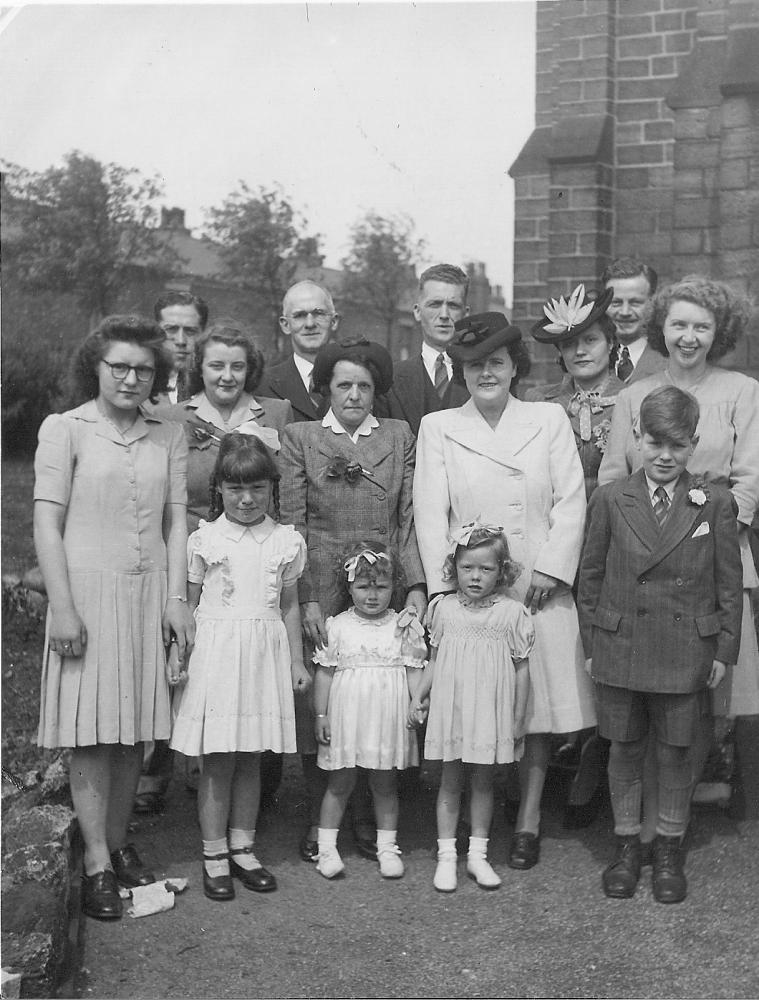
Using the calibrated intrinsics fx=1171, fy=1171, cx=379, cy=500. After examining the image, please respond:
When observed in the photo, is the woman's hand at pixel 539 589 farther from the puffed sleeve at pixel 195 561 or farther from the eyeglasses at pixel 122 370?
the eyeglasses at pixel 122 370

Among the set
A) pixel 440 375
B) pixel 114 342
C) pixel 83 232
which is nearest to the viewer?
pixel 114 342

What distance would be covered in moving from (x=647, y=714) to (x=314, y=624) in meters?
1.33

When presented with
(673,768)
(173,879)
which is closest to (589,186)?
(673,768)

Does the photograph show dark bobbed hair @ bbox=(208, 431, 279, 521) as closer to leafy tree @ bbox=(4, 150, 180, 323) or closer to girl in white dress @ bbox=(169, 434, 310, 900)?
girl in white dress @ bbox=(169, 434, 310, 900)

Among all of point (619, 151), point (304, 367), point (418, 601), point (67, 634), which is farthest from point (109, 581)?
point (619, 151)

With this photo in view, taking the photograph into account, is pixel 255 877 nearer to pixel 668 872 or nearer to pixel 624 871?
pixel 624 871

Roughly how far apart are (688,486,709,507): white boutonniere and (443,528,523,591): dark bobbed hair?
708mm

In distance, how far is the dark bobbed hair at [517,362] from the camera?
4703 mm

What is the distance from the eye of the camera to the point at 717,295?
464 centimetres

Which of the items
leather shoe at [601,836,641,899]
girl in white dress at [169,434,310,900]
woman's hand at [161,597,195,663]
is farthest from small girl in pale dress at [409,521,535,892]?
woman's hand at [161,597,195,663]

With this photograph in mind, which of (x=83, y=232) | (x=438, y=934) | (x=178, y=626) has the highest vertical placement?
(x=83, y=232)

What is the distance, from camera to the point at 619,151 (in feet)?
34.2

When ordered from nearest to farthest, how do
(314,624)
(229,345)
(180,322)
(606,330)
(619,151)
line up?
(314,624), (229,345), (606,330), (180,322), (619,151)

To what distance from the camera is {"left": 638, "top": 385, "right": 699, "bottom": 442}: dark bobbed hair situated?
425 cm
